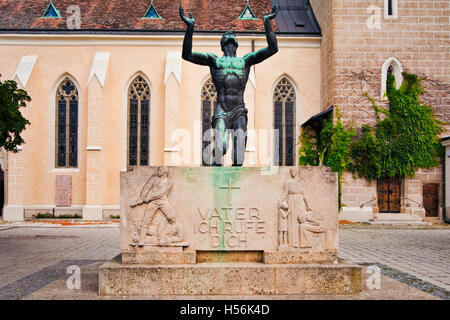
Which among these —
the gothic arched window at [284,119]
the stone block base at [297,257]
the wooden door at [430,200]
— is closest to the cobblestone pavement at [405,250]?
the stone block base at [297,257]

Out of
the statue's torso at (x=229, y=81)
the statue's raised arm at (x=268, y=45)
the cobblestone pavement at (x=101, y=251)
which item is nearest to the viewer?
the statue's raised arm at (x=268, y=45)

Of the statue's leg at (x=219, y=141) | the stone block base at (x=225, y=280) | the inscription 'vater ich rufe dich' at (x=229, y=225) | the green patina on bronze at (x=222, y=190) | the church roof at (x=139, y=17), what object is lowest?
the stone block base at (x=225, y=280)

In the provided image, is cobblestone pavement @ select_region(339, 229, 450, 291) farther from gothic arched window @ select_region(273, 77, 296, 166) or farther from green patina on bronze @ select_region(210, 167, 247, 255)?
gothic arched window @ select_region(273, 77, 296, 166)

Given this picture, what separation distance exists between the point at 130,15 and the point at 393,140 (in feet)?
49.9

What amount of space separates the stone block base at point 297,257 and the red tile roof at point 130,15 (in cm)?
1771

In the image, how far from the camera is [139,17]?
73.4 ft

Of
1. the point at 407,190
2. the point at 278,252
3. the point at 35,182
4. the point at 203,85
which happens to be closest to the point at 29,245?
the point at 278,252

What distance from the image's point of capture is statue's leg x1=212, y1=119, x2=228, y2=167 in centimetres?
616

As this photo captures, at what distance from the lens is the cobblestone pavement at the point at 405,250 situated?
7799 mm

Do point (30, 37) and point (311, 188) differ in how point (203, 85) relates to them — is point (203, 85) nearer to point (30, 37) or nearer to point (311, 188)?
point (30, 37)

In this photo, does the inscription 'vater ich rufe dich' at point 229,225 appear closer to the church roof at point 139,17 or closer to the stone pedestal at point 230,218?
the stone pedestal at point 230,218

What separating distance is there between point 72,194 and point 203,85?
8786 millimetres

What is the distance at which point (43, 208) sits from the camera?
816 inches

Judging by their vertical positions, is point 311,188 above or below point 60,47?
below
